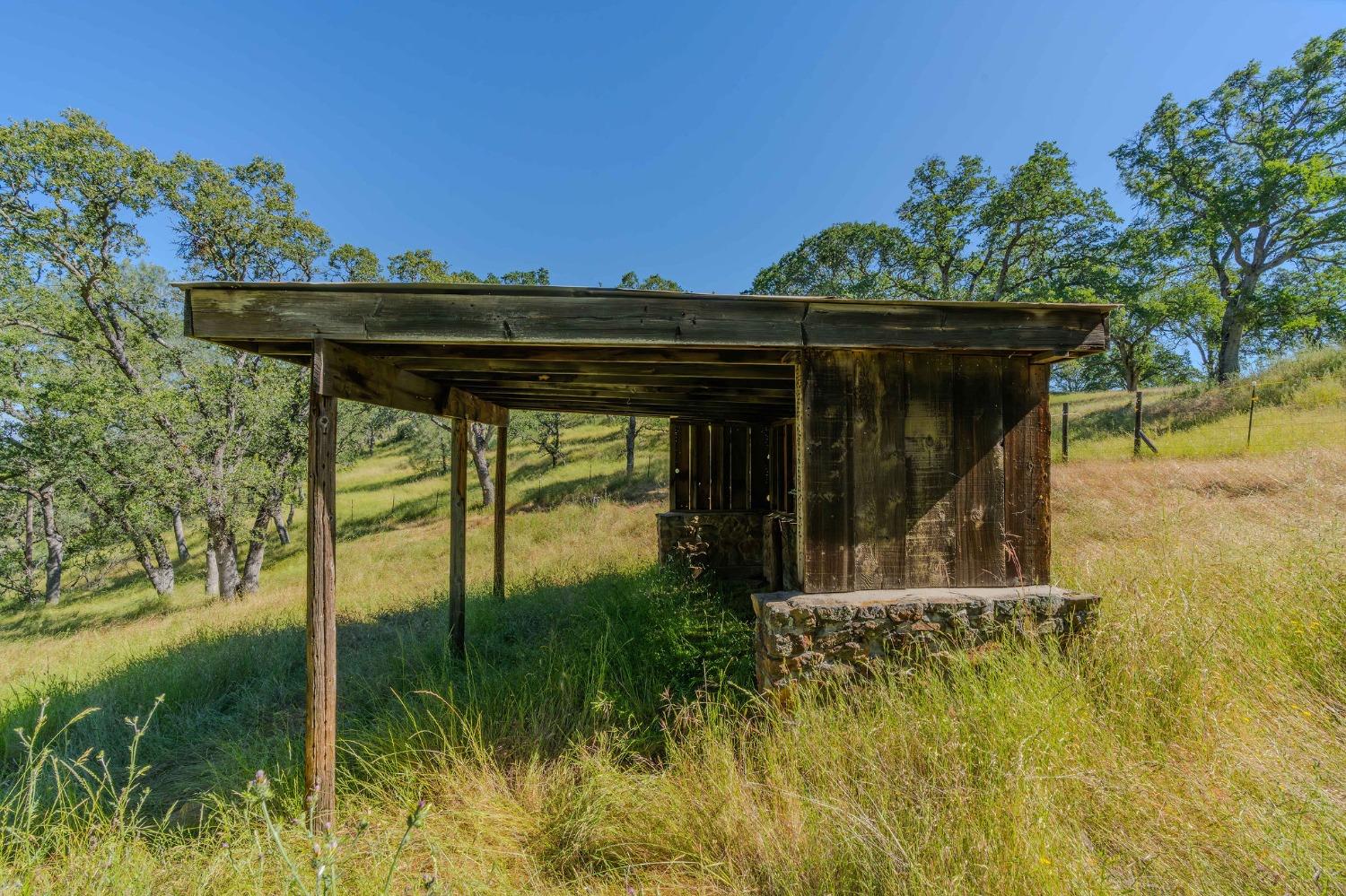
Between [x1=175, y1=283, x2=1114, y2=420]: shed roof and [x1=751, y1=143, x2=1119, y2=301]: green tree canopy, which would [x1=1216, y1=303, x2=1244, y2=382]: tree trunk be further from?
[x1=175, y1=283, x2=1114, y2=420]: shed roof

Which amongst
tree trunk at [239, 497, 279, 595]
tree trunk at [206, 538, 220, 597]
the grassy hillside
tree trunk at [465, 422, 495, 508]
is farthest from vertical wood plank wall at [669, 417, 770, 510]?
tree trunk at [206, 538, 220, 597]

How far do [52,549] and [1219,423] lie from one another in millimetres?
30971

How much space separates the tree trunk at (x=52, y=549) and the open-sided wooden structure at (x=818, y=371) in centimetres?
1663

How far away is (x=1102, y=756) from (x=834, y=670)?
1.17 m

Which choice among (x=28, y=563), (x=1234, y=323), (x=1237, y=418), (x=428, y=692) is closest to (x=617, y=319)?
(x=428, y=692)

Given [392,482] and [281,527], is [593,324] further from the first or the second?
[392,482]

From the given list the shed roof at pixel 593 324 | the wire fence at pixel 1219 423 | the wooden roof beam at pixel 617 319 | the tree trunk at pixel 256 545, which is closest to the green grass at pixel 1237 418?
the wire fence at pixel 1219 423

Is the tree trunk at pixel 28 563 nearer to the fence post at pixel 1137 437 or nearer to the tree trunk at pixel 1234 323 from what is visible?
the fence post at pixel 1137 437

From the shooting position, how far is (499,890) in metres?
1.99

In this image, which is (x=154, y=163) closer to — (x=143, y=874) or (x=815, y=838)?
(x=143, y=874)

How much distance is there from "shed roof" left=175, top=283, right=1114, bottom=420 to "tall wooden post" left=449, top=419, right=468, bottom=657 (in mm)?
1755

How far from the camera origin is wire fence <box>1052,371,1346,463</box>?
29.8ft

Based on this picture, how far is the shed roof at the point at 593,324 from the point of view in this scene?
8.26 feet

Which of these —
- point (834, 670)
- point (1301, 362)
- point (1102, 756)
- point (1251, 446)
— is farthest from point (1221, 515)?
point (1301, 362)
